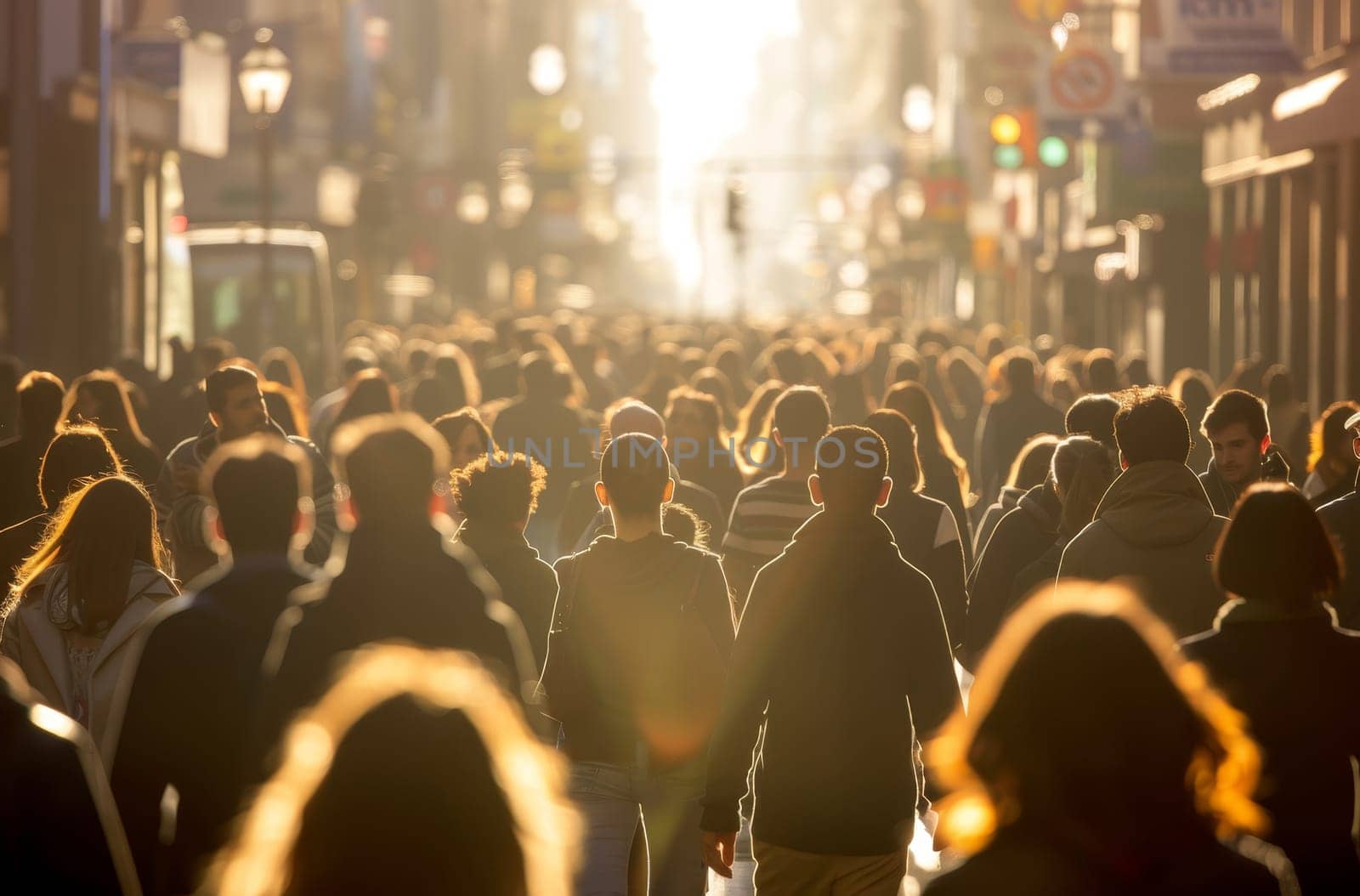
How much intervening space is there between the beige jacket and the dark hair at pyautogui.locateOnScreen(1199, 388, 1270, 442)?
14.5 ft

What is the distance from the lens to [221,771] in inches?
204

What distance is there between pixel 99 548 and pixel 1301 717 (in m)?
3.43

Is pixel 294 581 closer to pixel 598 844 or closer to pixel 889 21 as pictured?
pixel 598 844

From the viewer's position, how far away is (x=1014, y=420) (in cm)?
1418

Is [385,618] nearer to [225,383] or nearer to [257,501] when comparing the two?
[257,501]

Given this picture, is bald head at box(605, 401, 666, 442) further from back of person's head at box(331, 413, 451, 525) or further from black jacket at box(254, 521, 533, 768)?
back of person's head at box(331, 413, 451, 525)

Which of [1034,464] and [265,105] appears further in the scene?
[265,105]

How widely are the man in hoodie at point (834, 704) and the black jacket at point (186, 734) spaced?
147 cm

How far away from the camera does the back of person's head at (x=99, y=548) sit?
6719 mm

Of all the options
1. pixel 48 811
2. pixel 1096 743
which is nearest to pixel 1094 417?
pixel 1096 743

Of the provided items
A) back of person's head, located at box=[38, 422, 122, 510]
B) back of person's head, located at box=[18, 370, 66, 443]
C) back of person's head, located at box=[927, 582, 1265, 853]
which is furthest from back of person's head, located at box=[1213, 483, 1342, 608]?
back of person's head, located at box=[18, 370, 66, 443]

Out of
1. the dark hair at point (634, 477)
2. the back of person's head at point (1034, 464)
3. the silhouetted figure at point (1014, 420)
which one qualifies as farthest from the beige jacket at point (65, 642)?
the silhouetted figure at point (1014, 420)

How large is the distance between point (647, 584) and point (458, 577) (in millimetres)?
1071

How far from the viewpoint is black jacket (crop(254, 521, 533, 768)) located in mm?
5082
